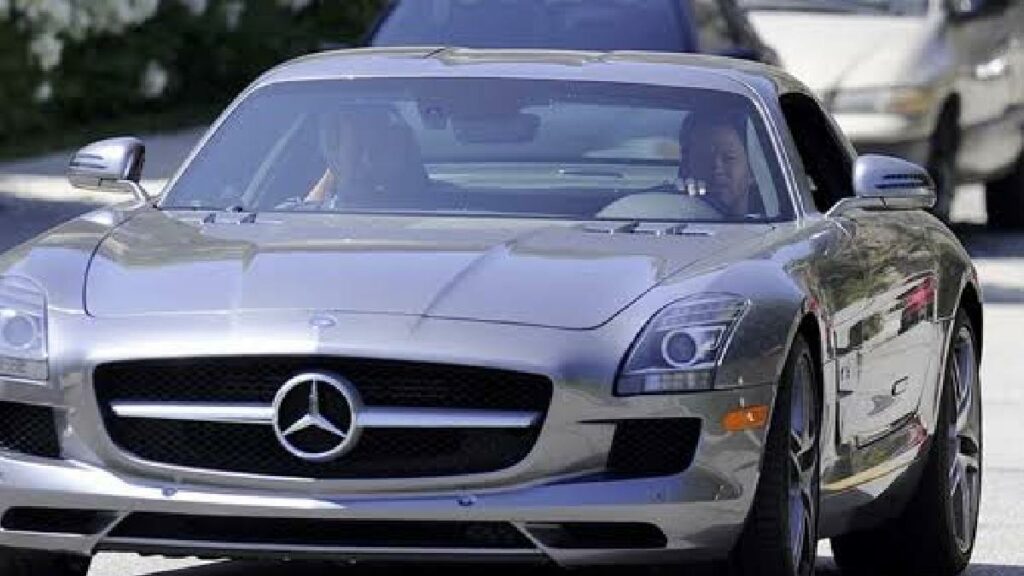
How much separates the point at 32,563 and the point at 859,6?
41.7ft

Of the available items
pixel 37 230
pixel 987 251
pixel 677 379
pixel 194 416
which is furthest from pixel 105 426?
pixel 987 251

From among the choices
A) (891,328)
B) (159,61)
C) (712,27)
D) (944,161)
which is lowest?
(159,61)

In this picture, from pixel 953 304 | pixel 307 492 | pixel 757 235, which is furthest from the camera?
pixel 953 304

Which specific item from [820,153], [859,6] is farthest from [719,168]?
[859,6]

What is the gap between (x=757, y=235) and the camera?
8.00 meters

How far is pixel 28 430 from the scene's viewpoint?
713 cm

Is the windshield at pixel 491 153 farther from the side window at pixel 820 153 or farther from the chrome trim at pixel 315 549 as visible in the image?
the chrome trim at pixel 315 549

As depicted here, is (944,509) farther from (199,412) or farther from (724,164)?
(199,412)

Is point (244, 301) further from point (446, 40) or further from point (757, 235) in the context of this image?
point (446, 40)

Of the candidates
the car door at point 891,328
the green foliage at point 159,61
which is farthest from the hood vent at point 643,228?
the green foliage at point 159,61

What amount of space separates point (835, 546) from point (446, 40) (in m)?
7.64

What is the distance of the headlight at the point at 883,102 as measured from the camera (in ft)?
60.3

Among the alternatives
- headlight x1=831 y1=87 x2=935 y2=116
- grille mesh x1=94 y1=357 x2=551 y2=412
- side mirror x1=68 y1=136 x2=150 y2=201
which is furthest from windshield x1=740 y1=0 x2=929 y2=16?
grille mesh x1=94 y1=357 x2=551 y2=412

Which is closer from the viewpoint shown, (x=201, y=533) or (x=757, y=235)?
(x=201, y=533)
